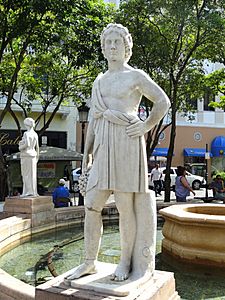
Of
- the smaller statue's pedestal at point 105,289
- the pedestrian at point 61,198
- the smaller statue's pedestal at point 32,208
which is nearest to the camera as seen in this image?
the smaller statue's pedestal at point 105,289

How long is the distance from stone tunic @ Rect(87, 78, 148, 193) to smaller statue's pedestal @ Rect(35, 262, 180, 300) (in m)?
0.79

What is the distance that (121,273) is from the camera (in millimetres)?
3682

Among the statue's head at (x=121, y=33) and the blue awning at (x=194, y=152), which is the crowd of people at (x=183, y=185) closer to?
the statue's head at (x=121, y=33)

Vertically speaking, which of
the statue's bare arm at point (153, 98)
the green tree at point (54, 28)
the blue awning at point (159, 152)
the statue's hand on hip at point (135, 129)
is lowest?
the statue's hand on hip at point (135, 129)

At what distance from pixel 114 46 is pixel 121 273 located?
2010mm

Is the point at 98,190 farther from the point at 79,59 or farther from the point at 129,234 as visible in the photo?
the point at 79,59

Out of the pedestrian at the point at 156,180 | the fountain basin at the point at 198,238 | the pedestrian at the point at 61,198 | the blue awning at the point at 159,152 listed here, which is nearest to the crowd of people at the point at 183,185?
the pedestrian at the point at 156,180

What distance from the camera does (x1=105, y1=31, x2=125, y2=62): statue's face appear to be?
3.78 metres

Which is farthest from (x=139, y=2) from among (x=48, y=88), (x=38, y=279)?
(x=38, y=279)

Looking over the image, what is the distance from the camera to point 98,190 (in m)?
3.76

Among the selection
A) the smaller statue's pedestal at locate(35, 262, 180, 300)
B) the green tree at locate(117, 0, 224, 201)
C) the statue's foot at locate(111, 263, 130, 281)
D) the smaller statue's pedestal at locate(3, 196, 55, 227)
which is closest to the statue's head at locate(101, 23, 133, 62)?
the statue's foot at locate(111, 263, 130, 281)

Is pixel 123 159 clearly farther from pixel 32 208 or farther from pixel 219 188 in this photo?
pixel 219 188

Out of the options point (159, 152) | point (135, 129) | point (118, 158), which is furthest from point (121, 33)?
point (159, 152)

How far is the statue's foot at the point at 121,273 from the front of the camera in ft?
12.0
